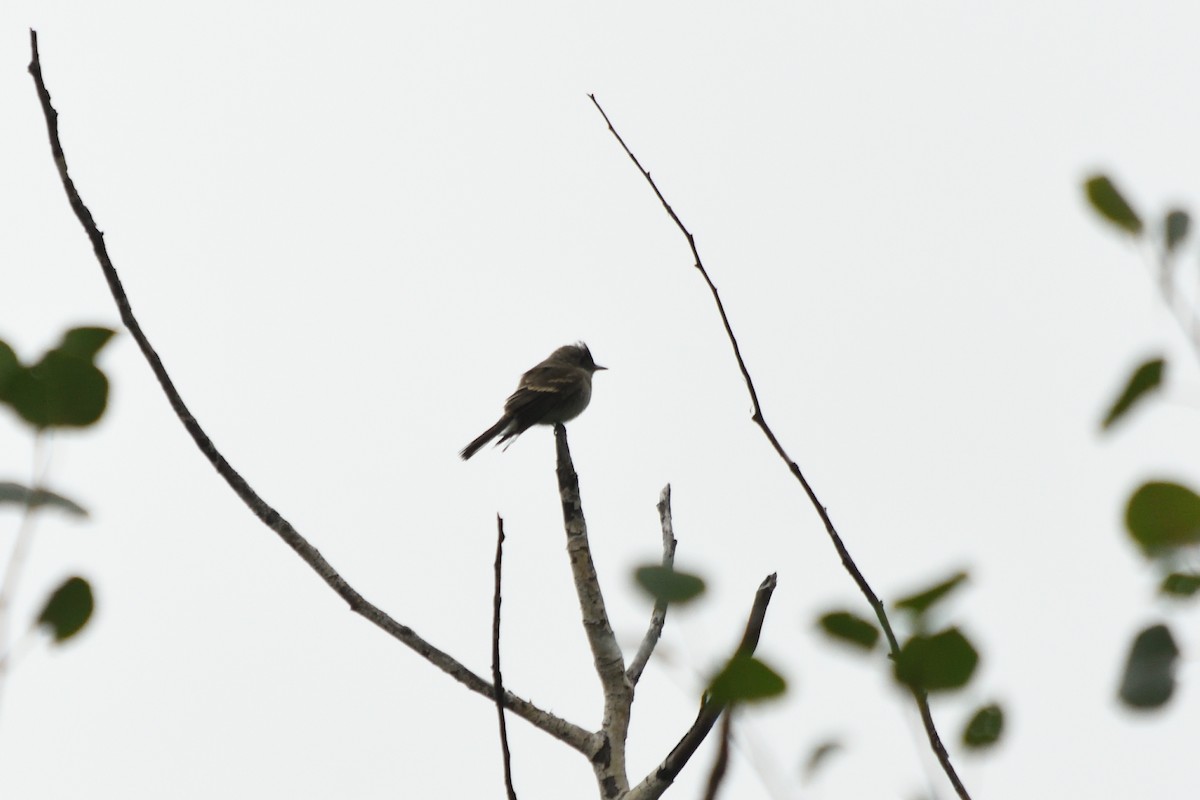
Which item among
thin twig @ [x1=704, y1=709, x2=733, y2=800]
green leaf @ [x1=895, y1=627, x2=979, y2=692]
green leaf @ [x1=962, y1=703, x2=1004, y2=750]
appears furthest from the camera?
green leaf @ [x1=962, y1=703, x2=1004, y2=750]

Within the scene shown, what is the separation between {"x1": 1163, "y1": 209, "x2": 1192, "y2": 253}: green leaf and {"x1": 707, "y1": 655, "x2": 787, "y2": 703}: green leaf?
541 millimetres

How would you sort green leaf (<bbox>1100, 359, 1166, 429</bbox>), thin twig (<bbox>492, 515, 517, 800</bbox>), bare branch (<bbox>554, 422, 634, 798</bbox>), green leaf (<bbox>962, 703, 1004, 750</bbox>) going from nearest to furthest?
green leaf (<bbox>1100, 359, 1166, 429</bbox>)
green leaf (<bbox>962, 703, 1004, 750</bbox>)
thin twig (<bbox>492, 515, 517, 800</bbox>)
bare branch (<bbox>554, 422, 634, 798</bbox>)

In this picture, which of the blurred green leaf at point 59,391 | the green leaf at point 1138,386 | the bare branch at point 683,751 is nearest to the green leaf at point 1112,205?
the green leaf at point 1138,386

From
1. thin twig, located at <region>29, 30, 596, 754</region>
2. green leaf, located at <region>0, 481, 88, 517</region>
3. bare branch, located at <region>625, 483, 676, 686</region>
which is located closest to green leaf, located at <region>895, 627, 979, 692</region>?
green leaf, located at <region>0, 481, 88, 517</region>

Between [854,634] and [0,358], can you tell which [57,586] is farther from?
[854,634]

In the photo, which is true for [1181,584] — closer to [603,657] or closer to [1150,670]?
[1150,670]

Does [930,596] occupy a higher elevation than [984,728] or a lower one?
higher

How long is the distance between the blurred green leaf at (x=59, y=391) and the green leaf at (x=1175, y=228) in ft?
3.83

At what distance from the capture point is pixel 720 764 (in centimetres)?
134

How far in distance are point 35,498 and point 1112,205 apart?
1.21 meters

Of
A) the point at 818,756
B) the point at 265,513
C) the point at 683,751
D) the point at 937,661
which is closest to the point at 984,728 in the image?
the point at 818,756

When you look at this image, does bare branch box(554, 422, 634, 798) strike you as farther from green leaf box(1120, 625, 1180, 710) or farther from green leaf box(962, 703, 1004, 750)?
green leaf box(1120, 625, 1180, 710)

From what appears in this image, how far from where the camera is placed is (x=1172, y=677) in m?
1.09

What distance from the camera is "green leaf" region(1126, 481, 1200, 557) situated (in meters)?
1.08
